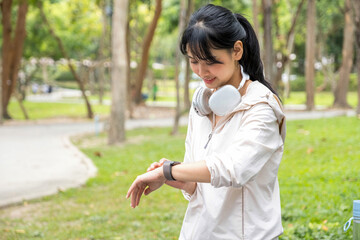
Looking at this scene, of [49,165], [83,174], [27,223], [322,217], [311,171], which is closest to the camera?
[322,217]

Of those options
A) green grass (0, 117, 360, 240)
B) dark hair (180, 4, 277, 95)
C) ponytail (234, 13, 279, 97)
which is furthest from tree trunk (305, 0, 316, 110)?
dark hair (180, 4, 277, 95)

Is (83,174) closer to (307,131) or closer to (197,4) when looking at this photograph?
(307,131)

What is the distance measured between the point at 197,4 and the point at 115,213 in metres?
21.3

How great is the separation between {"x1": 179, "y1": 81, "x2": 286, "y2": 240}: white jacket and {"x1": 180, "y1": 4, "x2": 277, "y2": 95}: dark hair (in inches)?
7.7

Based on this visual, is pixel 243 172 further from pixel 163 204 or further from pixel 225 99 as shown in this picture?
pixel 163 204

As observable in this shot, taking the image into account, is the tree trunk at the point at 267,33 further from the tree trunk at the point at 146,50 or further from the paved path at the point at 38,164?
the tree trunk at the point at 146,50

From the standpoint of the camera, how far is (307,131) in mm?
13391

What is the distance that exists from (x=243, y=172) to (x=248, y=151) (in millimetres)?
79

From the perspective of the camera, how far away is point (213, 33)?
6.57 ft

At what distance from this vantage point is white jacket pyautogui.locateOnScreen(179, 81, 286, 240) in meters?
1.89

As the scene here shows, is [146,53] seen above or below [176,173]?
below

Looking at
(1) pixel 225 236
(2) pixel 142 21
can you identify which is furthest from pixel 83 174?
(2) pixel 142 21

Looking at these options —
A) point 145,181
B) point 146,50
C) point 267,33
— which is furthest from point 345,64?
point 145,181

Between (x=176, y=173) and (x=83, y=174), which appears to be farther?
(x=83, y=174)
